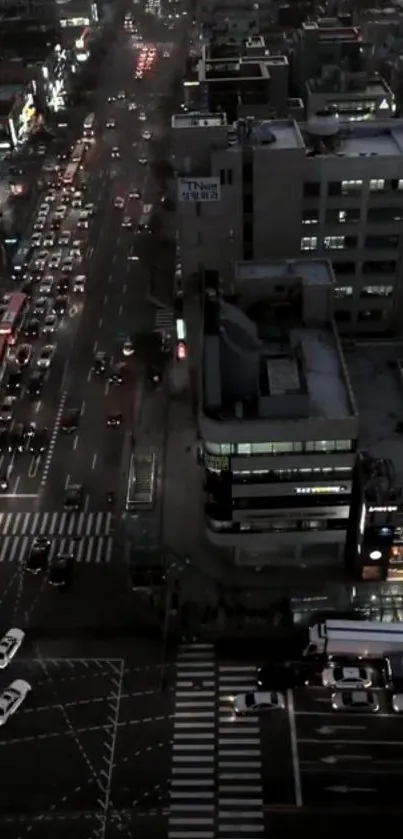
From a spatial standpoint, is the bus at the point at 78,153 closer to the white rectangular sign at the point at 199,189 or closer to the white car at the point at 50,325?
the white car at the point at 50,325

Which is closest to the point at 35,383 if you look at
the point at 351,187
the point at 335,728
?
the point at 351,187

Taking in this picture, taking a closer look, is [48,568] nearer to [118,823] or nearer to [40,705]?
[40,705]

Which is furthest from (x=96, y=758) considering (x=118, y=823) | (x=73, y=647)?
(x=73, y=647)

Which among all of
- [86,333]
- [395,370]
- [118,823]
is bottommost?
[118,823]

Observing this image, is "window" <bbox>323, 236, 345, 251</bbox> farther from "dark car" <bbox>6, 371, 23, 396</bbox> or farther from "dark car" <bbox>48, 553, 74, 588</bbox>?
"dark car" <bbox>48, 553, 74, 588</bbox>

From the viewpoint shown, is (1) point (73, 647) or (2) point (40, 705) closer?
(2) point (40, 705)
